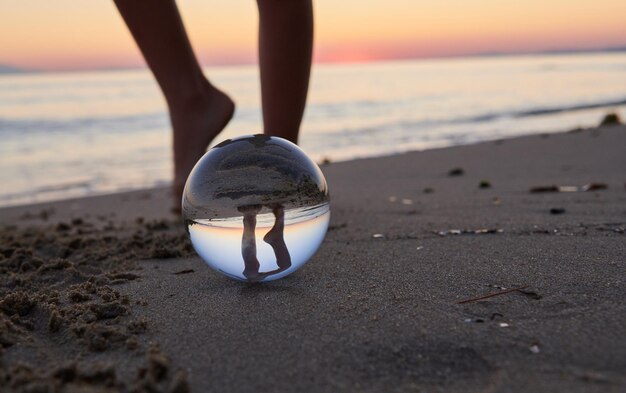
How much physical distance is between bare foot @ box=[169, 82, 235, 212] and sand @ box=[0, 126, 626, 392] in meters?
0.34

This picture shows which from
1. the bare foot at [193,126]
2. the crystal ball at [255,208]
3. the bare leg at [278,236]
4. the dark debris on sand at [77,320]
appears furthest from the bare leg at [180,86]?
the bare leg at [278,236]

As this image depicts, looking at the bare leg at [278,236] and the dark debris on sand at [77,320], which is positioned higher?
the bare leg at [278,236]

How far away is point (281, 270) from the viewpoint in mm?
1632

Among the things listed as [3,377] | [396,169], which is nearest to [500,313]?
[3,377]

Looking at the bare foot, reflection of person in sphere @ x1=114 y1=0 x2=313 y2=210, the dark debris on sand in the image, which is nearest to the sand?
the dark debris on sand

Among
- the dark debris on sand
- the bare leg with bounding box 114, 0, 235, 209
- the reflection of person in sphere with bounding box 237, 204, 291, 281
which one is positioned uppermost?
the bare leg with bounding box 114, 0, 235, 209

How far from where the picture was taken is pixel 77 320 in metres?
1.45

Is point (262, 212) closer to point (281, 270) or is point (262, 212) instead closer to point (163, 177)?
point (281, 270)

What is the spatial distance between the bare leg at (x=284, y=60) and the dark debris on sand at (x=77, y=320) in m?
0.62

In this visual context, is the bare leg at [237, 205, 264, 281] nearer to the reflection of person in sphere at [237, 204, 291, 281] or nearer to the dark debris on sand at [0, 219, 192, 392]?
the reflection of person in sphere at [237, 204, 291, 281]

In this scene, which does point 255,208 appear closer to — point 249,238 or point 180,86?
point 249,238

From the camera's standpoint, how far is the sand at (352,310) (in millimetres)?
1129

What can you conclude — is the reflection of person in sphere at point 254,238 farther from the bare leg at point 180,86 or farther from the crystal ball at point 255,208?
the bare leg at point 180,86

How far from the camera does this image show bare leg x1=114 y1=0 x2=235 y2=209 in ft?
8.03
